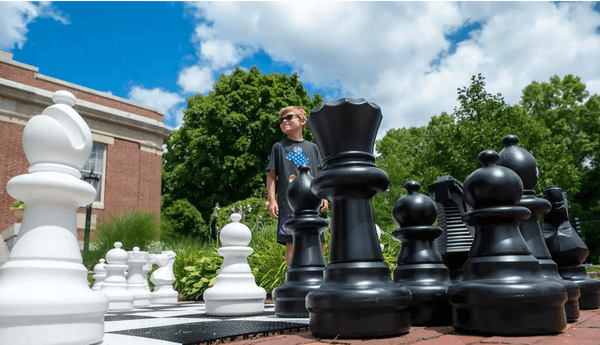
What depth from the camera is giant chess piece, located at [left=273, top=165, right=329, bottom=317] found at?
2305 millimetres

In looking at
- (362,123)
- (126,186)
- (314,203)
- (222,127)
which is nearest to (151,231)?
(126,186)

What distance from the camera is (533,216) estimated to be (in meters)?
1.75

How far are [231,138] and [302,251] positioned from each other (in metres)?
20.0

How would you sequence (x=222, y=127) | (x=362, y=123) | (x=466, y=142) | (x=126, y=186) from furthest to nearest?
(x=222, y=127) → (x=126, y=186) → (x=466, y=142) → (x=362, y=123)

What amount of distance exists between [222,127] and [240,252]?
19.9 meters

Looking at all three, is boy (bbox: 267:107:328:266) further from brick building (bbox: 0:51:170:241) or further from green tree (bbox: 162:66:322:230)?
green tree (bbox: 162:66:322:230)

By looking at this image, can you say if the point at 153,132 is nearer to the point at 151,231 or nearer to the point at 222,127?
the point at 222,127

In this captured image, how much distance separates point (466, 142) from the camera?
54.5 ft

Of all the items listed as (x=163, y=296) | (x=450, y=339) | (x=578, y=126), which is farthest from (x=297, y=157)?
(x=578, y=126)

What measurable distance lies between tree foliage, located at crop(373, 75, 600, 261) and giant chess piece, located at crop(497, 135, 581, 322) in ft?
27.0

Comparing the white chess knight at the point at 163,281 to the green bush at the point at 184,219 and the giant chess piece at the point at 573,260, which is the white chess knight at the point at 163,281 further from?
the green bush at the point at 184,219

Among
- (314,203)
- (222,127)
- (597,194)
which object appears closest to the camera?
(314,203)

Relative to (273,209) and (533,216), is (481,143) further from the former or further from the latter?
(533,216)

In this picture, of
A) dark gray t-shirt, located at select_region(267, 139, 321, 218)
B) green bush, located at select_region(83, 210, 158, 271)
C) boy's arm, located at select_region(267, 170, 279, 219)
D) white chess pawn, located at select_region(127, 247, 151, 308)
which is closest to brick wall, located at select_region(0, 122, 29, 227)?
green bush, located at select_region(83, 210, 158, 271)
